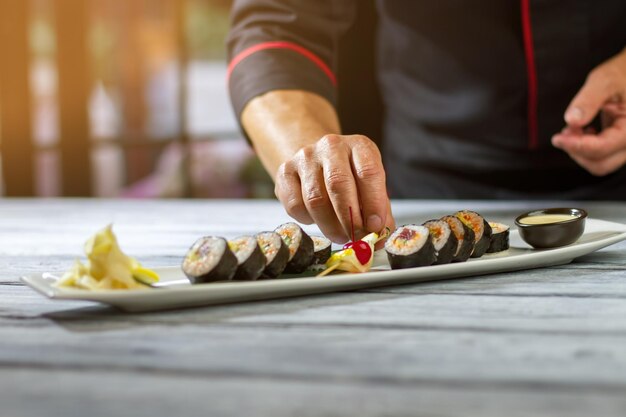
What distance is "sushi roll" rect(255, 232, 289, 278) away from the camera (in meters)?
1.09

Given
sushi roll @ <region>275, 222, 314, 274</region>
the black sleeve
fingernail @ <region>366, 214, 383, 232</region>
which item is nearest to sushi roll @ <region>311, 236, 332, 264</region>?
sushi roll @ <region>275, 222, 314, 274</region>

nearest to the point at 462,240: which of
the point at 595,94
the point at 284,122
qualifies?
the point at 284,122

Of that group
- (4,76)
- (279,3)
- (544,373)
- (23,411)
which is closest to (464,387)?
(544,373)

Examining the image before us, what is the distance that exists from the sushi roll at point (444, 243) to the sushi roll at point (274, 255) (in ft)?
0.72

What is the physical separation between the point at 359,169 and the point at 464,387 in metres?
0.66

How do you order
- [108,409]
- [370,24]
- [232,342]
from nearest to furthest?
[108,409] → [232,342] → [370,24]

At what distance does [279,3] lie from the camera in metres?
2.16

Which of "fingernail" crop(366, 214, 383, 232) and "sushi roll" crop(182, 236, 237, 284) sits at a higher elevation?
"fingernail" crop(366, 214, 383, 232)

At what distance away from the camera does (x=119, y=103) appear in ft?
15.1

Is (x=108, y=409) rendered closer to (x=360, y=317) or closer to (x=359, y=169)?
(x=360, y=317)

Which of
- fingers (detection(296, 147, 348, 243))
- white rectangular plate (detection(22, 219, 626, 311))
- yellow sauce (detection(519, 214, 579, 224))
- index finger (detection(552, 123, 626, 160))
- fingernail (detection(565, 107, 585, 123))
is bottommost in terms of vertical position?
white rectangular plate (detection(22, 219, 626, 311))

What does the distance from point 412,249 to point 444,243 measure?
0.16ft

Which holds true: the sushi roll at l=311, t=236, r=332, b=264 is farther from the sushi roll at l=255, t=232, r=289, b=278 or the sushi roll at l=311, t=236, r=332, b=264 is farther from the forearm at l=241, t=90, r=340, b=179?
the forearm at l=241, t=90, r=340, b=179

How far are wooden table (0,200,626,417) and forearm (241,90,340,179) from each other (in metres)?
0.68
